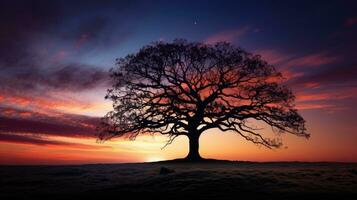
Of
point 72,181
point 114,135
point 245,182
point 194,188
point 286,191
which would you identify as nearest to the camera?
point 286,191

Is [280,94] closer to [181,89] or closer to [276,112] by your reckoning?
[276,112]

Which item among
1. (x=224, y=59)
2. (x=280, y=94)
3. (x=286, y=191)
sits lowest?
(x=286, y=191)

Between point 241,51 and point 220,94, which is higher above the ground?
point 241,51

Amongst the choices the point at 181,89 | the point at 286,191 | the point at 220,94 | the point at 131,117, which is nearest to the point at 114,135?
the point at 131,117

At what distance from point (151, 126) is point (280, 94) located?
13978 millimetres

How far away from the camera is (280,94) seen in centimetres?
3925

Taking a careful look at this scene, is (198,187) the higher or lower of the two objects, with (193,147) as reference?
lower

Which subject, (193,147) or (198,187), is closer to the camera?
(198,187)

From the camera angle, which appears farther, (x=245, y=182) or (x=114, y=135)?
(x=114, y=135)

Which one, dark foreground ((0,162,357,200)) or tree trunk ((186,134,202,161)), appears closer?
dark foreground ((0,162,357,200))

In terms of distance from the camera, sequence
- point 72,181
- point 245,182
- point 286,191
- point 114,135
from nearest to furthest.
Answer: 1. point 286,191
2. point 245,182
3. point 72,181
4. point 114,135

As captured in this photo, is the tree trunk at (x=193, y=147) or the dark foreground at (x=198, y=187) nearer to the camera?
the dark foreground at (x=198, y=187)

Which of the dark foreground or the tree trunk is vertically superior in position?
the tree trunk

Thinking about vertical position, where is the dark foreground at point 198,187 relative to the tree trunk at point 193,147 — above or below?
below
